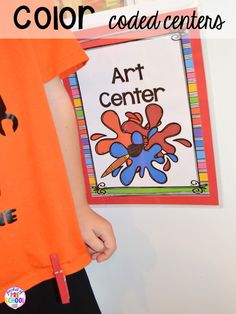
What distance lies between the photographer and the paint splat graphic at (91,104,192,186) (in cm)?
71

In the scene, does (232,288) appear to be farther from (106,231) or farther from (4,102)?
(4,102)

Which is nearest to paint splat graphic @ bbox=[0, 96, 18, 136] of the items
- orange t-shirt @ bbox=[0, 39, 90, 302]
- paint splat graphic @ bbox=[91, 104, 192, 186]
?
orange t-shirt @ bbox=[0, 39, 90, 302]

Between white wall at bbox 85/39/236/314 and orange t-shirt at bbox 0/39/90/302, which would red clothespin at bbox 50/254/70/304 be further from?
white wall at bbox 85/39/236/314

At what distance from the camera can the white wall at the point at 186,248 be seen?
2.20 ft

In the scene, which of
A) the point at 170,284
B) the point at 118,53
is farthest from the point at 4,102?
the point at 170,284

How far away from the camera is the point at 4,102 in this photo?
60cm

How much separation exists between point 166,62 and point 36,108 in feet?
0.76

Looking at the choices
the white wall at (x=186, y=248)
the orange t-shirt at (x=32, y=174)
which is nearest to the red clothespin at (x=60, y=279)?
the orange t-shirt at (x=32, y=174)

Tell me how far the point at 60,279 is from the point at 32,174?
17 cm

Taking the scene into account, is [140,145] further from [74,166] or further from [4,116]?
[4,116]

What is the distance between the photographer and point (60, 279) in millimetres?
627

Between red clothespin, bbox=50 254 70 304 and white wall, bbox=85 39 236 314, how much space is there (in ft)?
0.69

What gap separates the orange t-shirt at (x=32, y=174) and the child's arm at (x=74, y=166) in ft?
0.13

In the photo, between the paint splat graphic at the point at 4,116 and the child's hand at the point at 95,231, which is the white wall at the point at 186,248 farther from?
the paint splat graphic at the point at 4,116
